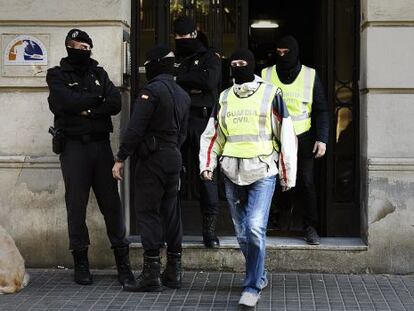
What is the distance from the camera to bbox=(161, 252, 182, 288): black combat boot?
24.2ft

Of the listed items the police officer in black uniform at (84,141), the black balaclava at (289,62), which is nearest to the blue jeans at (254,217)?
the police officer in black uniform at (84,141)

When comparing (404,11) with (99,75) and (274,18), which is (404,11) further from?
(274,18)

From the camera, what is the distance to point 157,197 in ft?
23.6

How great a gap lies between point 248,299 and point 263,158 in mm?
1151

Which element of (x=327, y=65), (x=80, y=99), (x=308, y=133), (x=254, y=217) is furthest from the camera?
(x=327, y=65)

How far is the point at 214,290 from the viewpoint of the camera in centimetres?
735

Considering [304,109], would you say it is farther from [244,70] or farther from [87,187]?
[87,187]

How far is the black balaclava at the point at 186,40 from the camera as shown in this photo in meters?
7.83

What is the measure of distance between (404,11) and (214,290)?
10.6 ft

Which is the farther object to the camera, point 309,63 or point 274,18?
point 274,18

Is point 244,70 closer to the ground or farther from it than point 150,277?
farther from it

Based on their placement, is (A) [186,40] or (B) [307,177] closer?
(A) [186,40]

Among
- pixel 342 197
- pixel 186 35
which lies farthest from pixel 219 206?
pixel 186 35

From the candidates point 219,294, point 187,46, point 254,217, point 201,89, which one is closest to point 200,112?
point 201,89
